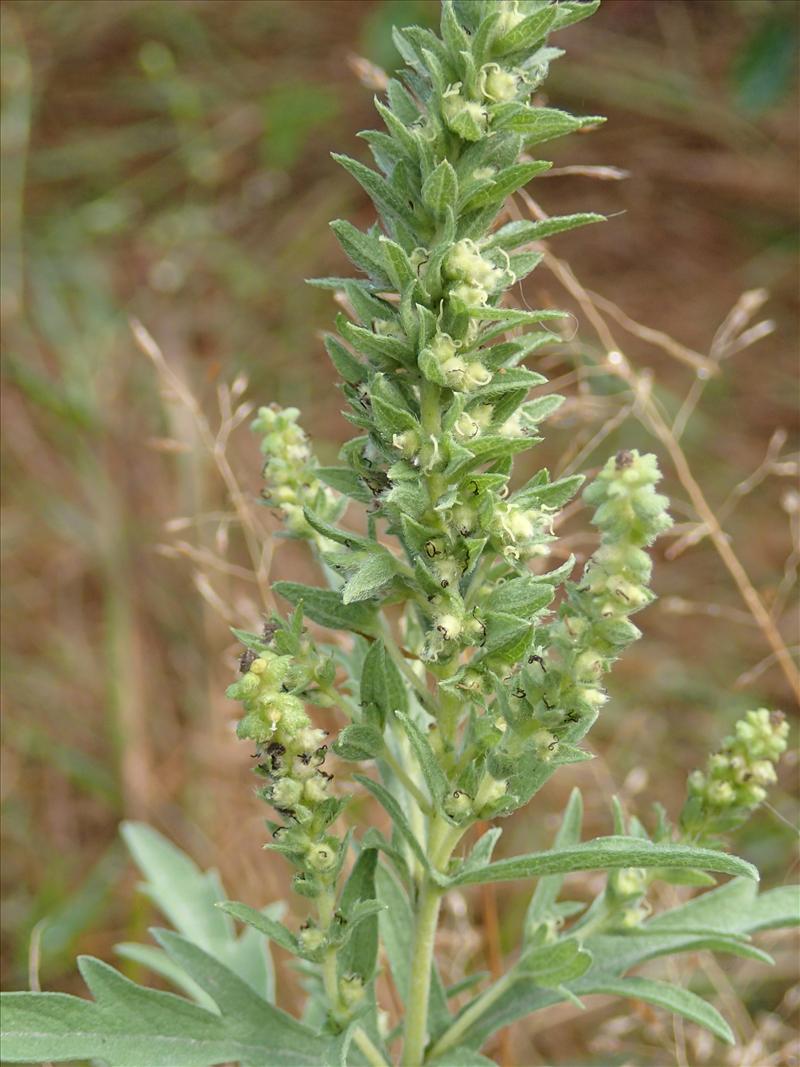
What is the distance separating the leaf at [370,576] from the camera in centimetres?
169

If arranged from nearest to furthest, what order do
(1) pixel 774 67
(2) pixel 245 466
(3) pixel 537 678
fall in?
(3) pixel 537 678
(1) pixel 774 67
(2) pixel 245 466

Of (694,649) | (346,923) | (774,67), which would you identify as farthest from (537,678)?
(774,67)

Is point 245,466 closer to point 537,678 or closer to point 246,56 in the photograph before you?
point 246,56

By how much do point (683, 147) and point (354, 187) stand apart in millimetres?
1903

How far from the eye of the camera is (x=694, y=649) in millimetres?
5504

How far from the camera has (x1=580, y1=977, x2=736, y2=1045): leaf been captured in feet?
6.55

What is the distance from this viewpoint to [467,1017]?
212 cm

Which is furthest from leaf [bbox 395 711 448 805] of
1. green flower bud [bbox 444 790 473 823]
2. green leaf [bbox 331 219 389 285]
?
green leaf [bbox 331 219 389 285]

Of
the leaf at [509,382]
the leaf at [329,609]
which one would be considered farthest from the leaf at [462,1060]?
the leaf at [509,382]

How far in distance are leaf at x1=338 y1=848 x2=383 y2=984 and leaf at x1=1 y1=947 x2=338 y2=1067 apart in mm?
139

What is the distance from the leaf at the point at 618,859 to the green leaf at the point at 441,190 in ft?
3.11

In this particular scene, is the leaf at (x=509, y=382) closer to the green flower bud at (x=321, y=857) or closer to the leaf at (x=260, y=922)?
the green flower bud at (x=321, y=857)

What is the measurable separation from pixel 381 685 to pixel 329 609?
0.15 m

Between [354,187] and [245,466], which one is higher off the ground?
[354,187]
